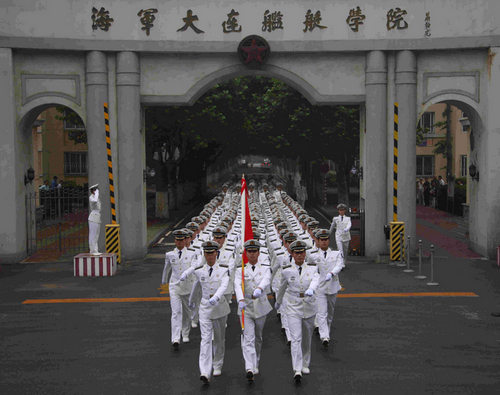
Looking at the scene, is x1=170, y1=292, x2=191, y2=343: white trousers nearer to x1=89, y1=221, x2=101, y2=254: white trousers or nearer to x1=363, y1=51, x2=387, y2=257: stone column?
x1=89, y1=221, x2=101, y2=254: white trousers

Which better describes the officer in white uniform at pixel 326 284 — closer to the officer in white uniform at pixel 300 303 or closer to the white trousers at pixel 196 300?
the officer in white uniform at pixel 300 303

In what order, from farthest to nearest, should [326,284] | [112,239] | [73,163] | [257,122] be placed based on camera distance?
[73,163] < [257,122] < [112,239] < [326,284]

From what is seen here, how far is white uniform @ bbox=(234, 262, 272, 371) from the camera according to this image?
896 cm

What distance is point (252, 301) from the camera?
9172 millimetres

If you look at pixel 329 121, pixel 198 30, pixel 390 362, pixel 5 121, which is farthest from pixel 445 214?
pixel 390 362

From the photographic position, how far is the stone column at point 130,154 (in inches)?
760

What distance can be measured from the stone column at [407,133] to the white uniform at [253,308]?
1103 cm

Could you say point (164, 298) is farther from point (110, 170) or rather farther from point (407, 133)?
point (407, 133)

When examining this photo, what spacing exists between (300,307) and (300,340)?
462mm

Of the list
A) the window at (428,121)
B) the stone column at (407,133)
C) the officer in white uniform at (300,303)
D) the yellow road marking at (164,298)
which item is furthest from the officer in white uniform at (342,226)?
the window at (428,121)

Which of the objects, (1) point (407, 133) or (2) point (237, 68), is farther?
(2) point (237, 68)

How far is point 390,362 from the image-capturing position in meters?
9.66

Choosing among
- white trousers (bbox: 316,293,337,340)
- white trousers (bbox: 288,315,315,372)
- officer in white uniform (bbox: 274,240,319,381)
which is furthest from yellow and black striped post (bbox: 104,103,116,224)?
white trousers (bbox: 288,315,315,372)

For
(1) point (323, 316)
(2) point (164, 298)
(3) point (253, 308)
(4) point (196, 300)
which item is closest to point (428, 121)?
(2) point (164, 298)
